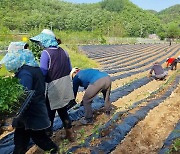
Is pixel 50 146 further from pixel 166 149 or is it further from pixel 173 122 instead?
pixel 173 122

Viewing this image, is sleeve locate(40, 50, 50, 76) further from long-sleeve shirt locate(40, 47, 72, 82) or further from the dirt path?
the dirt path

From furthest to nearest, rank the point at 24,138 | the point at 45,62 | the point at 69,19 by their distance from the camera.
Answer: the point at 69,19 < the point at 45,62 < the point at 24,138

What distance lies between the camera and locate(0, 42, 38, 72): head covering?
259cm

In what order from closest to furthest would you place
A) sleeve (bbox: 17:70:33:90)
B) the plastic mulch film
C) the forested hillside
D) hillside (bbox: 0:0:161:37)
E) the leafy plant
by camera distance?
the leafy plant → sleeve (bbox: 17:70:33:90) → the plastic mulch film → hillside (bbox: 0:0:161:37) → the forested hillside

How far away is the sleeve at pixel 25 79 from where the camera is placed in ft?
8.42

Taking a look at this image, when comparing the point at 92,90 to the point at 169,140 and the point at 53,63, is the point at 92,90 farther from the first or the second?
the point at 169,140

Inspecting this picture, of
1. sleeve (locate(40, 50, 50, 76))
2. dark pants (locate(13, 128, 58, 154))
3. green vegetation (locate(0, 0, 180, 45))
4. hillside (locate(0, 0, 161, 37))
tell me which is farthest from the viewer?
hillside (locate(0, 0, 161, 37))

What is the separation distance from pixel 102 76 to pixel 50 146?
1664 mm

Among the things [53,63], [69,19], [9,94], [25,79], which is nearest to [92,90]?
[53,63]

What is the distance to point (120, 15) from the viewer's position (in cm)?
9238

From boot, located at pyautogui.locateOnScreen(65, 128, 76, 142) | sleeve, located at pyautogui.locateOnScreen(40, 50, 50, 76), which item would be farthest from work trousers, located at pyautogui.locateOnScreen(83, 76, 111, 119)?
sleeve, located at pyautogui.locateOnScreen(40, 50, 50, 76)

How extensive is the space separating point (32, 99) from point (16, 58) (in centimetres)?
40

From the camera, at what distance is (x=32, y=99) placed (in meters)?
2.65

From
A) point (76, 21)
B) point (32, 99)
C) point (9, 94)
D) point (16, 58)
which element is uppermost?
point (16, 58)
